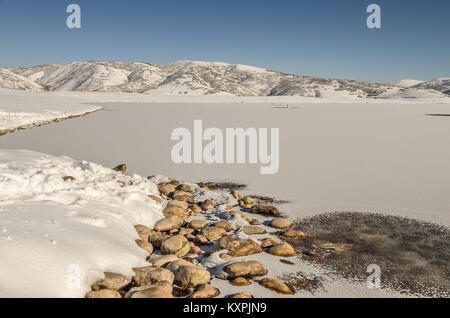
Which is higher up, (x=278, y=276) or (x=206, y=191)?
(x=206, y=191)

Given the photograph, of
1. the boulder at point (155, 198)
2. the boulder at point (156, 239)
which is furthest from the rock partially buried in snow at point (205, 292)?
the boulder at point (155, 198)

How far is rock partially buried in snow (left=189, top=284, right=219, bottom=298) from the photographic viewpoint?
4336 millimetres

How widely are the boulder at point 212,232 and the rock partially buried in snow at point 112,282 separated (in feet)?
6.33

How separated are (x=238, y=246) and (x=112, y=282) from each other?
2.17 metres

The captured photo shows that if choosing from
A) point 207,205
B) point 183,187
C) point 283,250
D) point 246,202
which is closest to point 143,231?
point 207,205

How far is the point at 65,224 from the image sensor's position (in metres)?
5.42

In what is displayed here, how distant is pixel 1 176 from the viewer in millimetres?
6656

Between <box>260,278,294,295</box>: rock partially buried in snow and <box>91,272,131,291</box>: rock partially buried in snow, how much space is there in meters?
1.85

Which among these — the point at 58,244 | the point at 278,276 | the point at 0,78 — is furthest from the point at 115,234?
the point at 0,78

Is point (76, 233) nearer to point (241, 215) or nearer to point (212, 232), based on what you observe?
point (212, 232)
